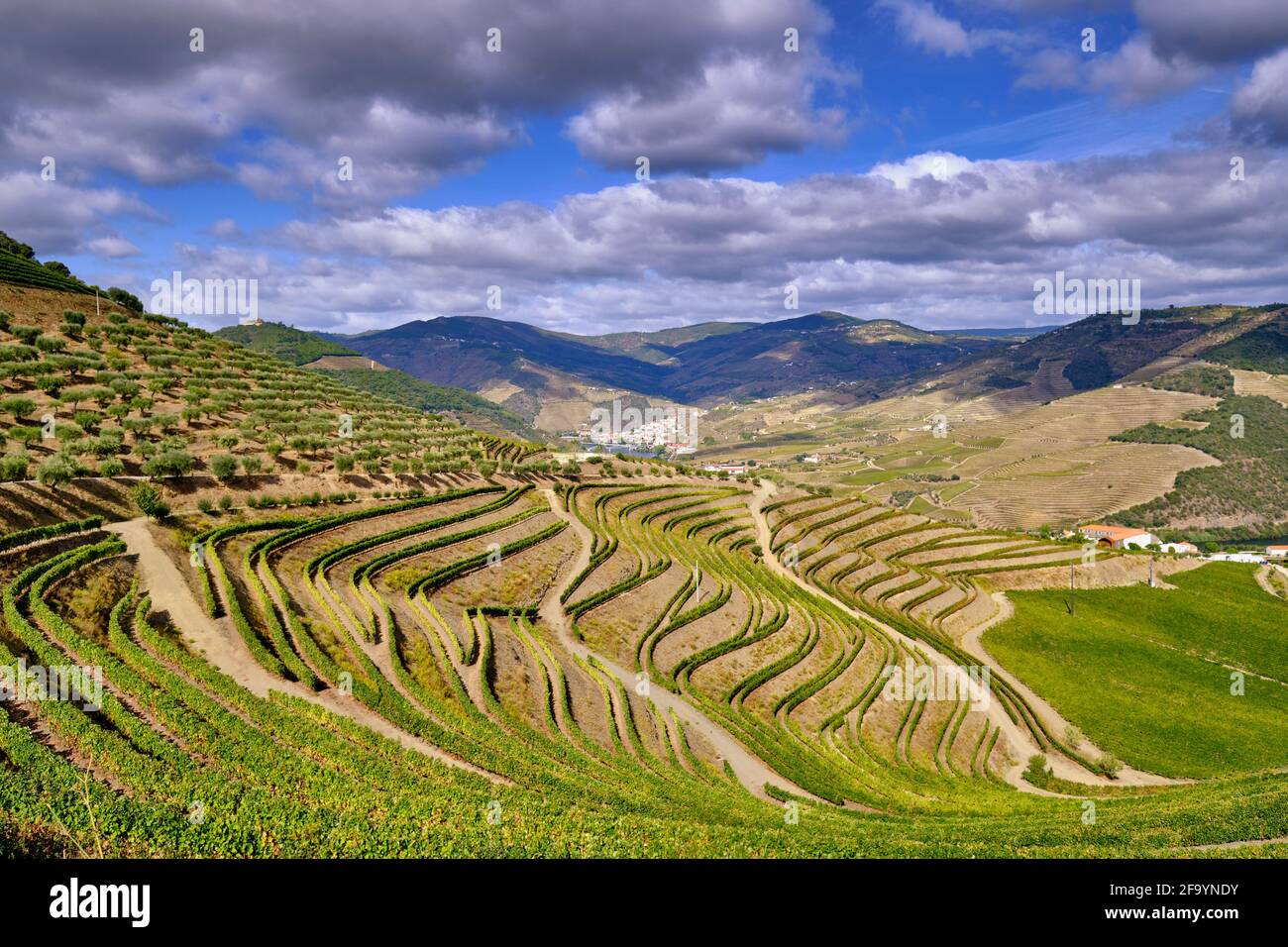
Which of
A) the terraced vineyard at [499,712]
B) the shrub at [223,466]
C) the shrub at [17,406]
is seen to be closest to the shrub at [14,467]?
the terraced vineyard at [499,712]

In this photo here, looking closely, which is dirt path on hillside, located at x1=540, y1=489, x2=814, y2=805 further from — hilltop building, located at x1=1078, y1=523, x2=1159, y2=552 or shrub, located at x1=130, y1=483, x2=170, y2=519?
hilltop building, located at x1=1078, y1=523, x2=1159, y2=552

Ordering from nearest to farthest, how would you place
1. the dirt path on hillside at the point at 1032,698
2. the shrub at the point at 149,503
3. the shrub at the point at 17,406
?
the shrub at the point at 149,503
the dirt path on hillside at the point at 1032,698
the shrub at the point at 17,406

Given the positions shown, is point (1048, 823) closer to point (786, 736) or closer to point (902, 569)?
point (786, 736)

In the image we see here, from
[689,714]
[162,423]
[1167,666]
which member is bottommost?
[1167,666]

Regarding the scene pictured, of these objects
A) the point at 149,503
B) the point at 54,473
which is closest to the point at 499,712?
the point at 149,503

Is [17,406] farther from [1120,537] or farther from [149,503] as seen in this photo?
[1120,537]

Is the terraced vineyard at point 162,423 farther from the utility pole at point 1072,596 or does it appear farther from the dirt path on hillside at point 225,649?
the utility pole at point 1072,596
